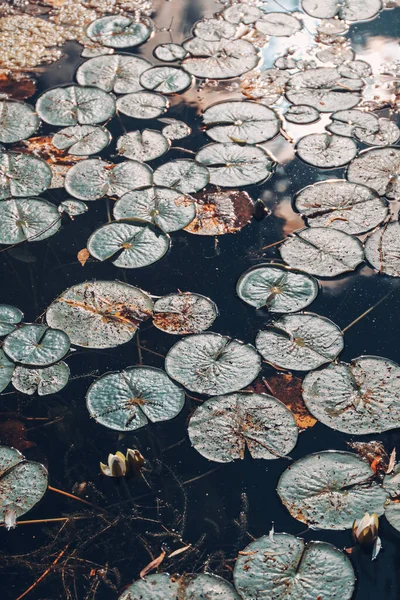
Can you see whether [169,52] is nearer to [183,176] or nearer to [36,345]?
[183,176]

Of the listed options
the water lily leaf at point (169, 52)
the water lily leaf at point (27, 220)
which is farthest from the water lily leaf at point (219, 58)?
the water lily leaf at point (27, 220)

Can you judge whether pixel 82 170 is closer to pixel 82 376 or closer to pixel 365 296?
pixel 82 376

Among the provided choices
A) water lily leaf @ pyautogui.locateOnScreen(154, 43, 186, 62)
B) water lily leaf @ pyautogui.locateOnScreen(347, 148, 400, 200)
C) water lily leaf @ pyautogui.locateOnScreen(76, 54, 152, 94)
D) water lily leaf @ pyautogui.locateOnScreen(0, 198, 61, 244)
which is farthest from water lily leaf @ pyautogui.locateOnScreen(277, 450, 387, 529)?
water lily leaf @ pyautogui.locateOnScreen(154, 43, 186, 62)

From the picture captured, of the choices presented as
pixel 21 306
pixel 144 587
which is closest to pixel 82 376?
pixel 21 306

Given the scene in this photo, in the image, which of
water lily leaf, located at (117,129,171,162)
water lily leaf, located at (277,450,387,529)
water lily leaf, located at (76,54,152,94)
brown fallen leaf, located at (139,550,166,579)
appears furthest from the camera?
water lily leaf, located at (76,54,152,94)

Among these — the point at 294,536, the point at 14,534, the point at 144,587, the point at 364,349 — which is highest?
the point at 364,349

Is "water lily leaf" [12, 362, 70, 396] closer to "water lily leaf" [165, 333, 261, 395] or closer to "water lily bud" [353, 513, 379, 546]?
"water lily leaf" [165, 333, 261, 395]
